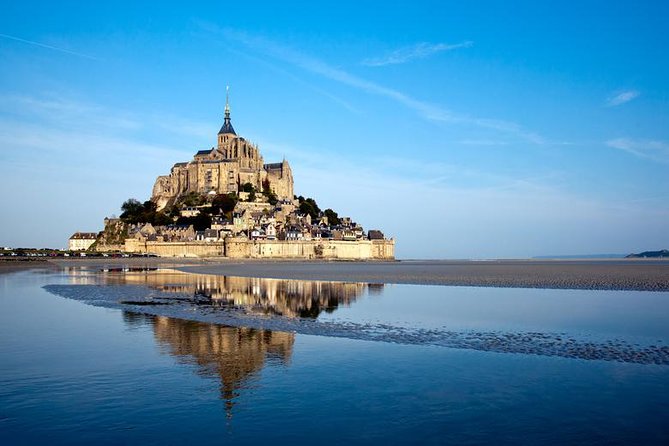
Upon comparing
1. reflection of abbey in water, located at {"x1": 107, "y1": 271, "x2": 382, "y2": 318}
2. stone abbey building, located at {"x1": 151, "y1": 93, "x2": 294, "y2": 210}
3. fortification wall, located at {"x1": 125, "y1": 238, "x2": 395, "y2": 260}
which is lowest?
reflection of abbey in water, located at {"x1": 107, "y1": 271, "x2": 382, "y2": 318}

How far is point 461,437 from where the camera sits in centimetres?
698

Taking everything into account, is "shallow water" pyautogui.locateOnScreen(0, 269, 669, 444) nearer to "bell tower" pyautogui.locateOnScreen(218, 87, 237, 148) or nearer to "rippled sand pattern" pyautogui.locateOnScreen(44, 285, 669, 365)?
"rippled sand pattern" pyautogui.locateOnScreen(44, 285, 669, 365)

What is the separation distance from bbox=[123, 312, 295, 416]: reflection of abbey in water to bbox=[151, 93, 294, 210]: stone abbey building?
349 ft

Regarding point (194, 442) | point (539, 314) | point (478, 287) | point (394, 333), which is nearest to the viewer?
point (194, 442)

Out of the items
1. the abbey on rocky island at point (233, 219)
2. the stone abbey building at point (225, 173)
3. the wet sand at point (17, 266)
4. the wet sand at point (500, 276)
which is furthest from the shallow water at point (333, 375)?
the stone abbey building at point (225, 173)

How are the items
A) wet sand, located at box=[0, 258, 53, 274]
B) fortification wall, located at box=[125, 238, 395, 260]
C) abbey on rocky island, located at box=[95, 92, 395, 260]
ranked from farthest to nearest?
abbey on rocky island, located at box=[95, 92, 395, 260] → fortification wall, located at box=[125, 238, 395, 260] → wet sand, located at box=[0, 258, 53, 274]

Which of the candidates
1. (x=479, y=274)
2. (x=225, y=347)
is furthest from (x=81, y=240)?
(x=225, y=347)

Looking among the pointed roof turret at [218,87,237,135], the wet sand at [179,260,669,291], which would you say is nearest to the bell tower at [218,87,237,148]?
the pointed roof turret at [218,87,237,135]

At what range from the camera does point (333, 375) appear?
1009 centimetres

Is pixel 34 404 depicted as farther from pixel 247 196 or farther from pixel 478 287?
pixel 247 196

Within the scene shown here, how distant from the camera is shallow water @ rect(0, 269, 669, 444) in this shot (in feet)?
23.8

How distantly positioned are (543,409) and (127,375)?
6.68 metres

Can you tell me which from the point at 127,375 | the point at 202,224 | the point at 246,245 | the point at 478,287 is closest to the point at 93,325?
the point at 127,375

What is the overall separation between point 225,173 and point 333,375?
113 m
